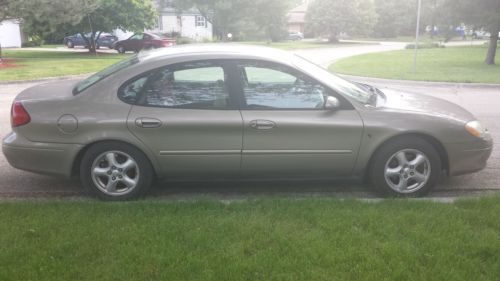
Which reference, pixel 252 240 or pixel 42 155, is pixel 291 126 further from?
pixel 42 155

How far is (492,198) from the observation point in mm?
4586

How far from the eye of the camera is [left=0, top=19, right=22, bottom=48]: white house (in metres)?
41.4

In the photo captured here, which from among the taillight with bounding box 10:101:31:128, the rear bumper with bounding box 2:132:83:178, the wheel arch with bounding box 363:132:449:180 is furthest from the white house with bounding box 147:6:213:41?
the wheel arch with bounding box 363:132:449:180

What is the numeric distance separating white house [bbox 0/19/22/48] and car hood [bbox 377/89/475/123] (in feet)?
139

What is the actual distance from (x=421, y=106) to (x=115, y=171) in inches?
125

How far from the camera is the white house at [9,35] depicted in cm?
4144

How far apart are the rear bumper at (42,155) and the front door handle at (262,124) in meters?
1.66

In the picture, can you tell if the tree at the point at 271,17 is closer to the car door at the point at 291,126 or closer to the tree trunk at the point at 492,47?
the tree trunk at the point at 492,47

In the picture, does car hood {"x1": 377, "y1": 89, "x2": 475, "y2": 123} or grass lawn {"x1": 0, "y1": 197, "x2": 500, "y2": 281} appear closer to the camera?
grass lawn {"x1": 0, "y1": 197, "x2": 500, "y2": 281}

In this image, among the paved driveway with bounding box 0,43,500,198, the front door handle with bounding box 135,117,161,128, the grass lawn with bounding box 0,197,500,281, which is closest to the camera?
the grass lawn with bounding box 0,197,500,281

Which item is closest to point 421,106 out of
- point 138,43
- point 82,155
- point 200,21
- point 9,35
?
point 82,155

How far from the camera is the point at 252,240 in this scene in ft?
12.2

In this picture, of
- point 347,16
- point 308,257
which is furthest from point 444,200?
point 347,16

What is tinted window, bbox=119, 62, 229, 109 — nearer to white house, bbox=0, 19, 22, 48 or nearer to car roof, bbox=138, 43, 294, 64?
car roof, bbox=138, 43, 294, 64
